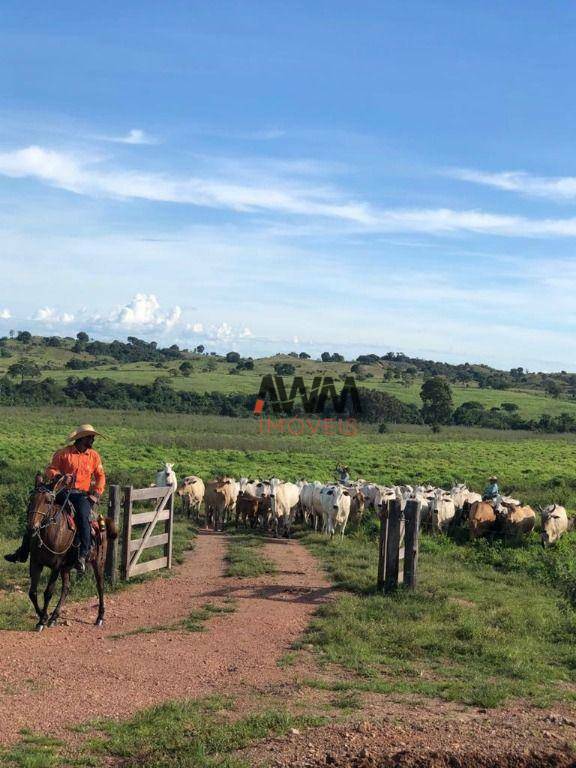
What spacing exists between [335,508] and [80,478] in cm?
1057

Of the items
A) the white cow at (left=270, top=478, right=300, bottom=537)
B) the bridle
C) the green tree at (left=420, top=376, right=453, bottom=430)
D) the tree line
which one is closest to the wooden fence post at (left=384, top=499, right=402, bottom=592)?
the bridle

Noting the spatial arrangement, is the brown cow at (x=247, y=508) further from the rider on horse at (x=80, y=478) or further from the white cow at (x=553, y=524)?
the rider on horse at (x=80, y=478)

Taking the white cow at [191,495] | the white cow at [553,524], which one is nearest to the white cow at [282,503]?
the white cow at [191,495]

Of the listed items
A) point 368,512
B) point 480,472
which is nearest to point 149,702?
point 368,512

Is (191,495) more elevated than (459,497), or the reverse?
(459,497)

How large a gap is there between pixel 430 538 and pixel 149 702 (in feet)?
44.1

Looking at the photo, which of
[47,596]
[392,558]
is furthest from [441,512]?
[47,596]

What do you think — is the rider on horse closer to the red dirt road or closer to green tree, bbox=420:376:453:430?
the red dirt road

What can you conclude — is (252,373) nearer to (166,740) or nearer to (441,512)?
(441,512)

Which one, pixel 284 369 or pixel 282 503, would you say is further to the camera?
pixel 284 369

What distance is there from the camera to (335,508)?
2042 centimetres

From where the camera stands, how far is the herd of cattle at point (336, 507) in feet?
→ 66.0

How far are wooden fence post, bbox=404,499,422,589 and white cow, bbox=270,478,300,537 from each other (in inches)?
342

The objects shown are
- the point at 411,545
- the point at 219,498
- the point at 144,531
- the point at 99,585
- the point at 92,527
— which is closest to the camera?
the point at 99,585
